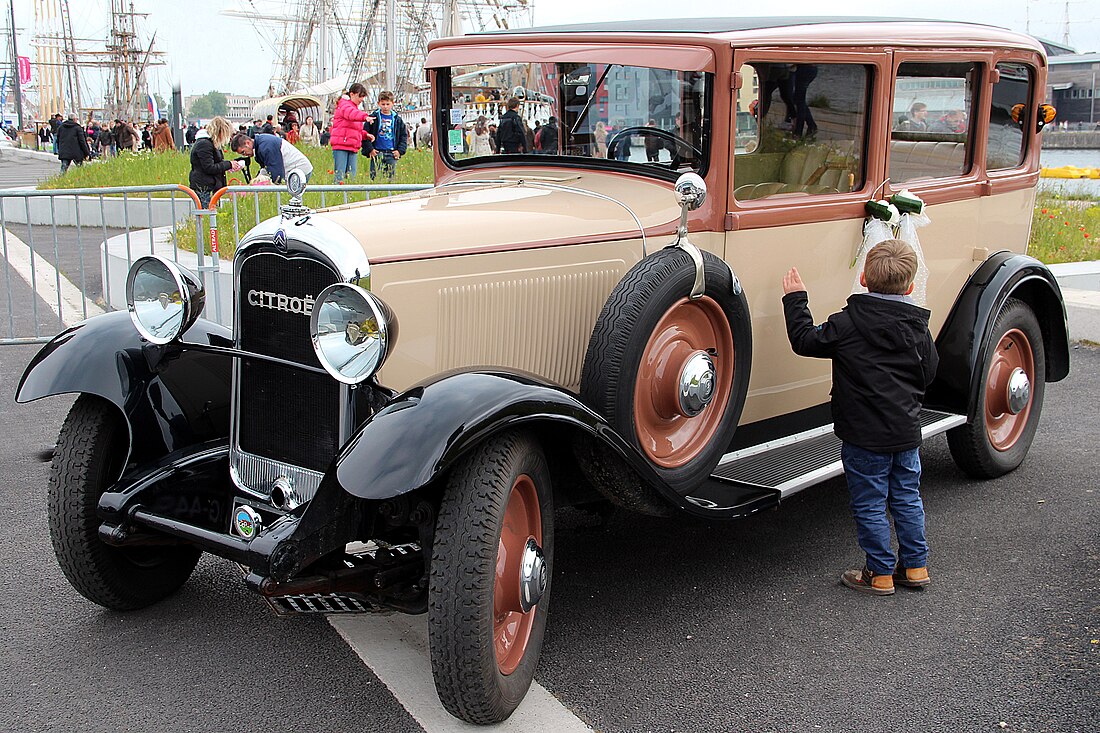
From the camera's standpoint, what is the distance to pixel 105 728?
2.77 metres

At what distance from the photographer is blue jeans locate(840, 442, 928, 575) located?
11.8 feet

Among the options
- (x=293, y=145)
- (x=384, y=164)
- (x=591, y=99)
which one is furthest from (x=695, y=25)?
(x=384, y=164)

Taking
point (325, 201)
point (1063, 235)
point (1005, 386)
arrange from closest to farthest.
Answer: point (1005, 386), point (325, 201), point (1063, 235)

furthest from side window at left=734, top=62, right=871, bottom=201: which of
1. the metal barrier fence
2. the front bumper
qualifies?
the metal barrier fence

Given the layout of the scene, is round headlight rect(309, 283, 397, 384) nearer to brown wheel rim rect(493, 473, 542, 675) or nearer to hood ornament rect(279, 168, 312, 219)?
hood ornament rect(279, 168, 312, 219)

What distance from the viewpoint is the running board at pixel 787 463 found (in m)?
3.64

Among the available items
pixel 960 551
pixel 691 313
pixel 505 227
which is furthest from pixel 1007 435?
pixel 505 227

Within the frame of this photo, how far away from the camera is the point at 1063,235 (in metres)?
10.7

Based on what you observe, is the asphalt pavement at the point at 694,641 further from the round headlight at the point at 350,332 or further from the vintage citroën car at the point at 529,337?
the round headlight at the point at 350,332

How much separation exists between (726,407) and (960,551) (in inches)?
47.8

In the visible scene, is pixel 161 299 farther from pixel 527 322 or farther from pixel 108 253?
pixel 108 253

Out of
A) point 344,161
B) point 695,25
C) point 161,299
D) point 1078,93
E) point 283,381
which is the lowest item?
point 283,381

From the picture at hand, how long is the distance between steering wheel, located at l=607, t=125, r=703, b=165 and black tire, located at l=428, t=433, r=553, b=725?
4.88 ft

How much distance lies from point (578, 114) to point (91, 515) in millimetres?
2264
